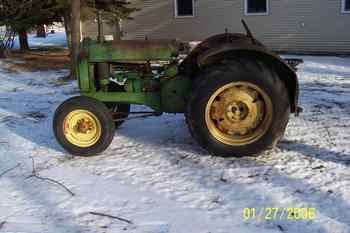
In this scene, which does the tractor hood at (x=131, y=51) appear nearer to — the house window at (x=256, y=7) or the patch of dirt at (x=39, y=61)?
the patch of dirt at (x=39, y=61)

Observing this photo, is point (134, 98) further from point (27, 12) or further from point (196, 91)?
point (27, 12)

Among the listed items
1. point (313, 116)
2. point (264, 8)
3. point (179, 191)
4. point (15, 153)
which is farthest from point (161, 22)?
point (179, 191)

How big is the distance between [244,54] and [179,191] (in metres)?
1.76

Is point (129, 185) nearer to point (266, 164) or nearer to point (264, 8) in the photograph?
point (266, 164)

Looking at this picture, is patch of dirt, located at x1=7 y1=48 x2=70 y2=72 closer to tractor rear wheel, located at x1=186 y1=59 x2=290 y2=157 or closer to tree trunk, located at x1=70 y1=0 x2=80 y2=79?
tree trunk, located at x1=70 y1=0 x2=80 y2=79

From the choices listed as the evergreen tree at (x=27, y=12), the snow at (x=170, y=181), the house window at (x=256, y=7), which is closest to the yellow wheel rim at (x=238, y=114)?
the snow at (x=170, y=181)

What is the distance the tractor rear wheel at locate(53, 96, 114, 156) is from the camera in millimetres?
5309

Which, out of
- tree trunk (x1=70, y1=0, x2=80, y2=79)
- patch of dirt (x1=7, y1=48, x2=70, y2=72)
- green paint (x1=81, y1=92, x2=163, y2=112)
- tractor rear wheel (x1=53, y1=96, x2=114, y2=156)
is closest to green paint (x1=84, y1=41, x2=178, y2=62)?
green paint (x1=81, y1=92, x2=163, y2=112)

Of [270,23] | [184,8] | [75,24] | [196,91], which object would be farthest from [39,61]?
[196,91]

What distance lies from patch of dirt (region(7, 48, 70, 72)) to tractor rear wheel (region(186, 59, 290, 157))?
31.2ft

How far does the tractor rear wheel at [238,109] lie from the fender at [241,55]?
0.37 feet
